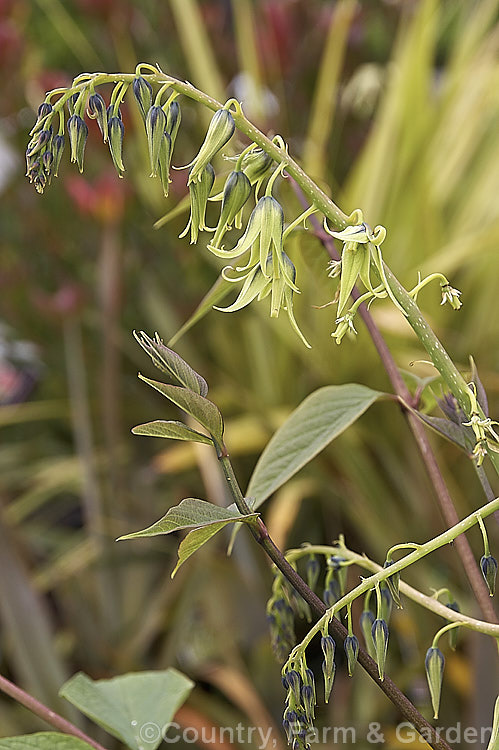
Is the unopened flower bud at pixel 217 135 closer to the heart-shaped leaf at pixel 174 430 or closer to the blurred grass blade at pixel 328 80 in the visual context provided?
the heart-shaped leaf at pixel 174 430

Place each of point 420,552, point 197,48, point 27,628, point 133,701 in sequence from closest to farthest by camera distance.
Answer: point 420,552, point 133,701, point 27,628, point 197,48

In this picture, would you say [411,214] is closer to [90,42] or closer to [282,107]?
[282,107]

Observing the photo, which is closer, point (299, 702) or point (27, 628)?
point (299, 702)

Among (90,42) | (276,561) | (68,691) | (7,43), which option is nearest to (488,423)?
(276,561)

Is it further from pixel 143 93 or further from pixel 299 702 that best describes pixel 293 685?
pixel 143 93

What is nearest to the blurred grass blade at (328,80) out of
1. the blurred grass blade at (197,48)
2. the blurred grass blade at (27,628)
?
the blurred grass blade at (197,48)

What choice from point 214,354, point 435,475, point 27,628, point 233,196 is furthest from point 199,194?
point 214,354
